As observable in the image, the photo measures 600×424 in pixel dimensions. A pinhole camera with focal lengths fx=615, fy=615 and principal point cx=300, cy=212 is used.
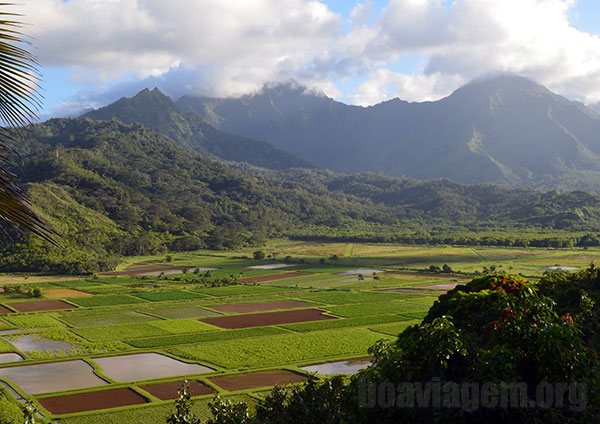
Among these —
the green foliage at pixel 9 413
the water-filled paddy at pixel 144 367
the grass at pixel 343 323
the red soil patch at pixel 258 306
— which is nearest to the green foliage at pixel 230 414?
the green foliage at pixel 9 413

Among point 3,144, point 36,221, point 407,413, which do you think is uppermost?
point 3,144

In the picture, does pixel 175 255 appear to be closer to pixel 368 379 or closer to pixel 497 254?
pixel 497 254

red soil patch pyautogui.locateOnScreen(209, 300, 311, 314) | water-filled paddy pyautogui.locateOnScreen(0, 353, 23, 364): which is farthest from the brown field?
water-filled paddy pyautogui.locateOnScreen(0, 353, 23, 364)

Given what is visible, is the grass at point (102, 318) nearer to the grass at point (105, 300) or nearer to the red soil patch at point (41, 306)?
the red soil patch at point (41, 306)

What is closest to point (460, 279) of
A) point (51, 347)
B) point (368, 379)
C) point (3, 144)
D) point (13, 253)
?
point (51, 347)

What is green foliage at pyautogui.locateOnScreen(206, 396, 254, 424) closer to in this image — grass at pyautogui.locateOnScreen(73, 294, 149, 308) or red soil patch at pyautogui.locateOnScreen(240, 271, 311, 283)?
grass at pyautogui.locateOnScreen(73, 294, 149, 308)
